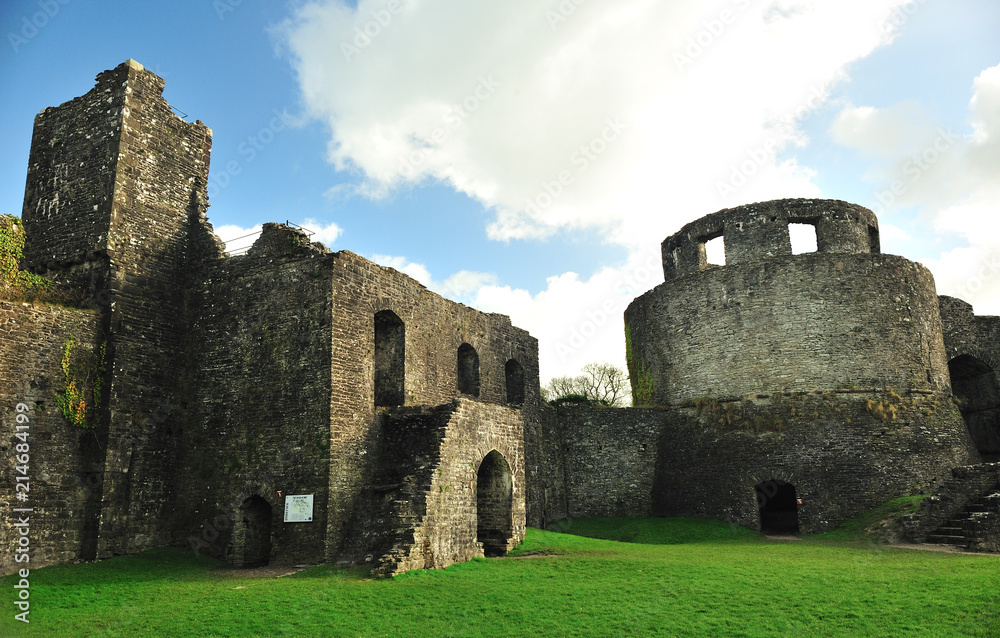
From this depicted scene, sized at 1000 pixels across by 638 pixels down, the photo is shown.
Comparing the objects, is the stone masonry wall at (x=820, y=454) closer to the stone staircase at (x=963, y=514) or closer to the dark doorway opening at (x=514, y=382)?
the stone staircase at (x=963, y=514)

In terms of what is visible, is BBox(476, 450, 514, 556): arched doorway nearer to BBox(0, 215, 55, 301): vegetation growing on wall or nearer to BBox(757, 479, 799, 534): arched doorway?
BBox(757, 479, 799, 534): arched doorway

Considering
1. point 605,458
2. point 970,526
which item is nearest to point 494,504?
point 605,458

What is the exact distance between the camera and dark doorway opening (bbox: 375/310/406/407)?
19031mm

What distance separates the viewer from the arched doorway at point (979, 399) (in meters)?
29.0

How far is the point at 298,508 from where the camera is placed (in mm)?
16078

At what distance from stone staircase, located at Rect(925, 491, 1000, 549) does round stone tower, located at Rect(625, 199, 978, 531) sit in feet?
10.2

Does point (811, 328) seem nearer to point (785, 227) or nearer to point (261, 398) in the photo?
point (785, 227)

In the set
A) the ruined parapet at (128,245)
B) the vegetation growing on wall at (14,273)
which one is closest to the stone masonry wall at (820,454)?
the ruined parapet at (128,245)

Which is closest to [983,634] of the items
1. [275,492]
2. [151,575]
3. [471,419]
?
[471,419]

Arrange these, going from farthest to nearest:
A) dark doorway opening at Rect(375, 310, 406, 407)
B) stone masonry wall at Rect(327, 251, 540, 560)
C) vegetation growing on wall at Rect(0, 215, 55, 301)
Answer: dark doorway opening at Rect(375, 310, 406, 407)
stone masonry wall at Rect(327, 251, 540, 560)
vegetation growing on wall at Rect(0, 215, 55, 301)

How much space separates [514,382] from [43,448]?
1484 centimetres

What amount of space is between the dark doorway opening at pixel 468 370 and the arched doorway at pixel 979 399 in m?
21.1

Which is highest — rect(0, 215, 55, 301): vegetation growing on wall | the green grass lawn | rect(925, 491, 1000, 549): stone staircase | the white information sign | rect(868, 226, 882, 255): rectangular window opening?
rect(868, 226, 882, 255): rectangular window opening

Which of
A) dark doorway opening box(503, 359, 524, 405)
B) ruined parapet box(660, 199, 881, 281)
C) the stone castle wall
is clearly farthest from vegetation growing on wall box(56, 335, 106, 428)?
ruined parapet box(660, 199, 881, 281)
